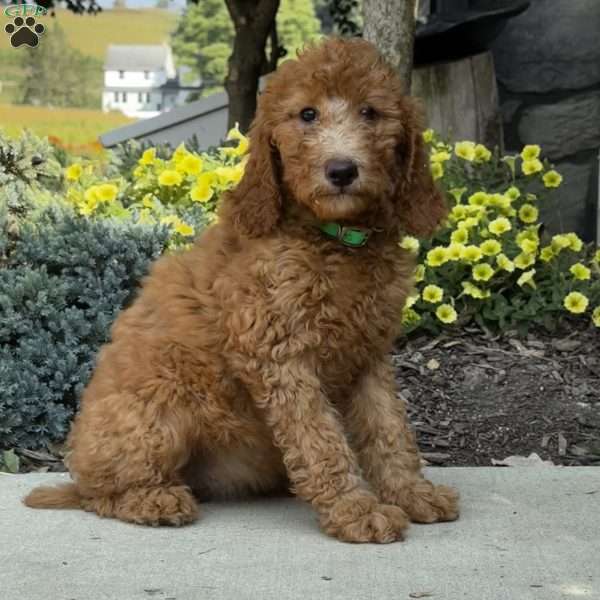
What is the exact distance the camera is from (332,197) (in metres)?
3.43

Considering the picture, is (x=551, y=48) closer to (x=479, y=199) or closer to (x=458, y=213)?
(x=479, y=199)

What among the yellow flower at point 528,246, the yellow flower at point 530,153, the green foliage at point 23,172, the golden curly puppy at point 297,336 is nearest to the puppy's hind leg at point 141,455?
the golden curly puppy at point 297,336

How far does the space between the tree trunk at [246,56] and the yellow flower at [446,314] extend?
3957 millimetres

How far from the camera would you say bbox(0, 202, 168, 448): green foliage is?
514 cm

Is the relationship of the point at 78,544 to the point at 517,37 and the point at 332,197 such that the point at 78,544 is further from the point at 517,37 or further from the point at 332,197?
the point at 517,37

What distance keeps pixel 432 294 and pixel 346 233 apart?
90.8 inches

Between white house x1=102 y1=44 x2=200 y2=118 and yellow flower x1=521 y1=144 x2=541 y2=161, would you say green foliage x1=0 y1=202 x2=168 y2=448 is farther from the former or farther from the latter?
white house x1=102 y1=44 x2=200 y2=118

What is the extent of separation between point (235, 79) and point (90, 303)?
4678 mm

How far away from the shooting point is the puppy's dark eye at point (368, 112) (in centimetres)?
354

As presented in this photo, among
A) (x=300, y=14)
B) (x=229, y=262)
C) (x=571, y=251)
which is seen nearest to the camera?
(x=229, y=262)

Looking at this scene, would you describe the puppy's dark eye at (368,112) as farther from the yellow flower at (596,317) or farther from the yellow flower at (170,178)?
the yellow flower at (170,178)

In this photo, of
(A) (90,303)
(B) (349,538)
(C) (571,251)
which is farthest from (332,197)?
(C) (571,251)

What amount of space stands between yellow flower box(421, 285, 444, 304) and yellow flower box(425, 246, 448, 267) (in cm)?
16

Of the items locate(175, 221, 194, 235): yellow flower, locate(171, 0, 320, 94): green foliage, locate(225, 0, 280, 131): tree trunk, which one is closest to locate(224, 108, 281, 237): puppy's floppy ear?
locate(175, 221, 194, 235): yellow flower
